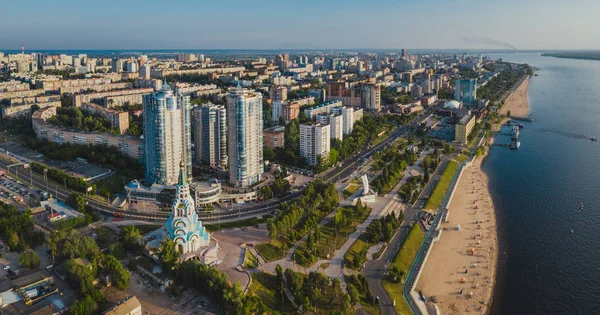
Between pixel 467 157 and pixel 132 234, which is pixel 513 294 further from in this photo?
pixel 467 157

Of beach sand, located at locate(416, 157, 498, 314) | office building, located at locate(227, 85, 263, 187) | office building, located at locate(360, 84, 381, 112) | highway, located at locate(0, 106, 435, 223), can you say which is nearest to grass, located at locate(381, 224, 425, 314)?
beach sand, located at locate(416, 157, 498, 314)

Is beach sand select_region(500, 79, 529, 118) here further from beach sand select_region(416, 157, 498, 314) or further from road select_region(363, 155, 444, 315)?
road select_region(363, 155, 444, 315)

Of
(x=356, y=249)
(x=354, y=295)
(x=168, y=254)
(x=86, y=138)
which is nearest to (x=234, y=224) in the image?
(x=168, y=254)

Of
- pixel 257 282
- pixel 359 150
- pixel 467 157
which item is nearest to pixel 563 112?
pixel 467 157

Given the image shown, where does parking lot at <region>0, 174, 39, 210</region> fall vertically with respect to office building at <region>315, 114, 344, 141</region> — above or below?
below

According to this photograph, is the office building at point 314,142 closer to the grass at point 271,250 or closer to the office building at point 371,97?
the grass at point 271,250
